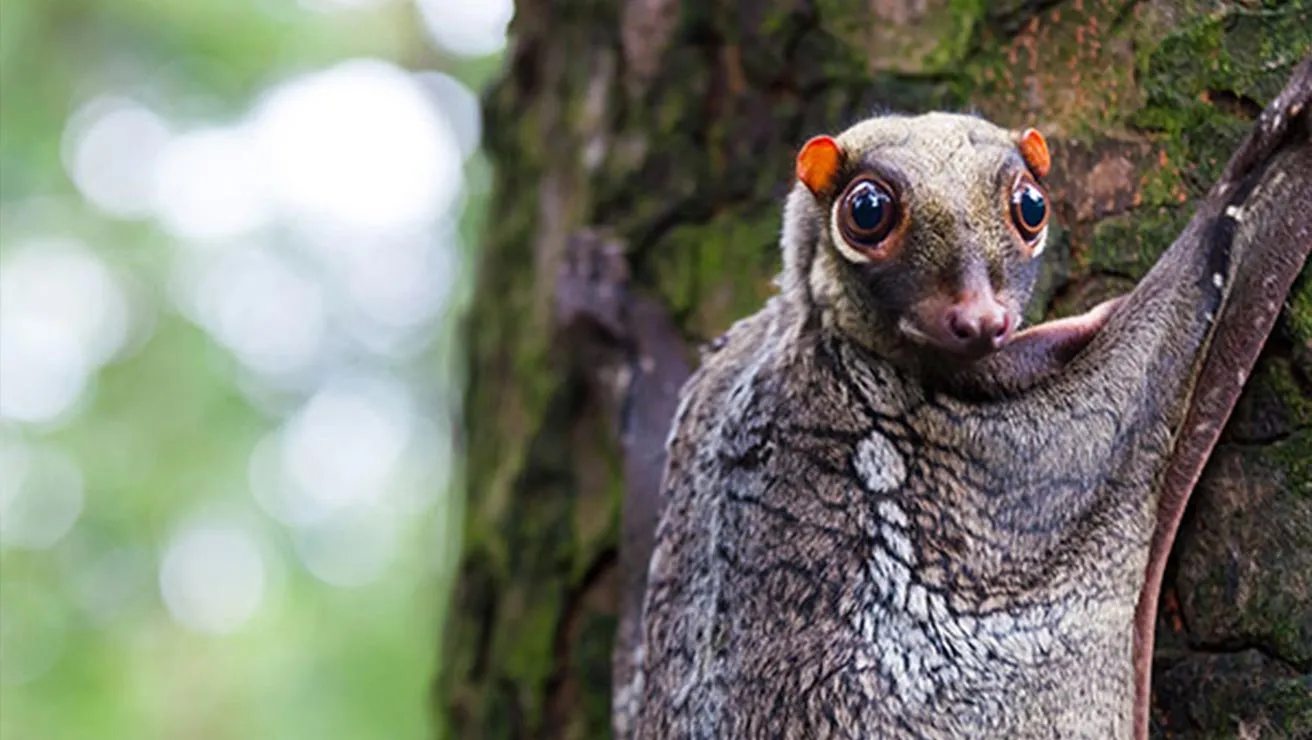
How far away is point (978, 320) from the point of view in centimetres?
264

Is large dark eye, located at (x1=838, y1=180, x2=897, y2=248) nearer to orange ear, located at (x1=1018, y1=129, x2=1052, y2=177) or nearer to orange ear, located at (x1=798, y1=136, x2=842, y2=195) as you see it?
orange ear, located at (x1=798, y1=136, x2=842, y2=195)

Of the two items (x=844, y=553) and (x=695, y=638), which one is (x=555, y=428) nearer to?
(x=695, y=638)

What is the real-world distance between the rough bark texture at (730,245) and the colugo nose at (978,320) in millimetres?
619

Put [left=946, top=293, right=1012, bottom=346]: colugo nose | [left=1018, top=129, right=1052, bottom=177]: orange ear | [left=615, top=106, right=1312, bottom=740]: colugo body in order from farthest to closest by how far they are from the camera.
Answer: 1. [left=1018, top=129, right=1052, bottom=177]: orange ear
2. [left=615, top=106, right=1312, bottom=740]: colugo body
3. [left=946, top=293, right=1012, bottom=346]: colugo nose

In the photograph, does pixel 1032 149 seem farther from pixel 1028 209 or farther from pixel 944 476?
pixel 944 476

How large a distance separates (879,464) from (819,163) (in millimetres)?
661

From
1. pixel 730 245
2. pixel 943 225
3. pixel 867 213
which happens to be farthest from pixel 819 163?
pixel 730 245

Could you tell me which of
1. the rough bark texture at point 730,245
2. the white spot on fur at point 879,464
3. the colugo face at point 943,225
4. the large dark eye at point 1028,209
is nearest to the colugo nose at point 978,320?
the colugo face at point 943,225

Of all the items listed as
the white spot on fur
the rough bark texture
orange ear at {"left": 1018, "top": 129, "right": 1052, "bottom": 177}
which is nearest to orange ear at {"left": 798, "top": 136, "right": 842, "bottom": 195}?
orange ear at {"left": 1018, "top": 129, "right": 1052, "bottom": 177}

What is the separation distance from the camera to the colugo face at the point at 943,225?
2717mm

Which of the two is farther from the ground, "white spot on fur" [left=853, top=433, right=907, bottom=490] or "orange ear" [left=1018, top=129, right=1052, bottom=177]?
"orange ear" [left=1018, top=129, right=1052, bottom=177]

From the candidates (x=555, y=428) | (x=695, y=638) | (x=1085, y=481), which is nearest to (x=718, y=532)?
(x=695, y=638)

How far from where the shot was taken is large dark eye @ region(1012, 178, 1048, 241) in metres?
2.81

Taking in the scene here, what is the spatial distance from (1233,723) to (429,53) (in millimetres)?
9737
